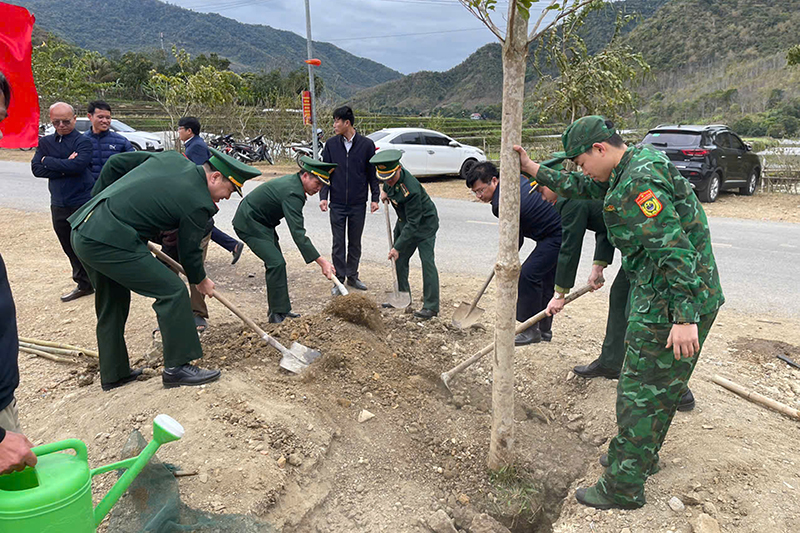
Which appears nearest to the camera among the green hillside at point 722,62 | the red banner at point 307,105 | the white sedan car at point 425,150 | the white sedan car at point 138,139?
the white sedan car at point 425,150

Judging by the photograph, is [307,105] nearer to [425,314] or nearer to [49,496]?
[425,314]

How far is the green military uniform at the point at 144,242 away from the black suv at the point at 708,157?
10134 millimetres

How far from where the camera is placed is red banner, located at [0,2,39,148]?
68.6 inches

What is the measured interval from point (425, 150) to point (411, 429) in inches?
438

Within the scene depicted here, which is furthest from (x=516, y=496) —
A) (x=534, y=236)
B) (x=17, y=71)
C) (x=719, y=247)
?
(x=719, y=247)

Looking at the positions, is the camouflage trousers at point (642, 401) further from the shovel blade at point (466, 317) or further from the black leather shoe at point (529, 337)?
the shovel blade at point (466, 317)

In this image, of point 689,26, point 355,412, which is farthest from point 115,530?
point 689,26

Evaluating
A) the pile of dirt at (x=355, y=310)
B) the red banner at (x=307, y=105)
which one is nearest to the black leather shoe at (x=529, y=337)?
the pile of dirt at (x=355, y=310)

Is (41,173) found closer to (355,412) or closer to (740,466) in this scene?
(355,412)

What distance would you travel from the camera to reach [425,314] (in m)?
5.07

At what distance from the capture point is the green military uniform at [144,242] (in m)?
3.18

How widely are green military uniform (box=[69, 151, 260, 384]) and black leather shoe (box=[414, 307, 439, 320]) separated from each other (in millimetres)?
2183

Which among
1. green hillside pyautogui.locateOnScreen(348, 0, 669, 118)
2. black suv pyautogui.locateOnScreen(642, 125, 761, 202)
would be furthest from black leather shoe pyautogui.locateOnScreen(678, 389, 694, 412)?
green hillside pyautogui.locateOnScreen(348, 0, 669, 118)

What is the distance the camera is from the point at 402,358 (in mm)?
4223
